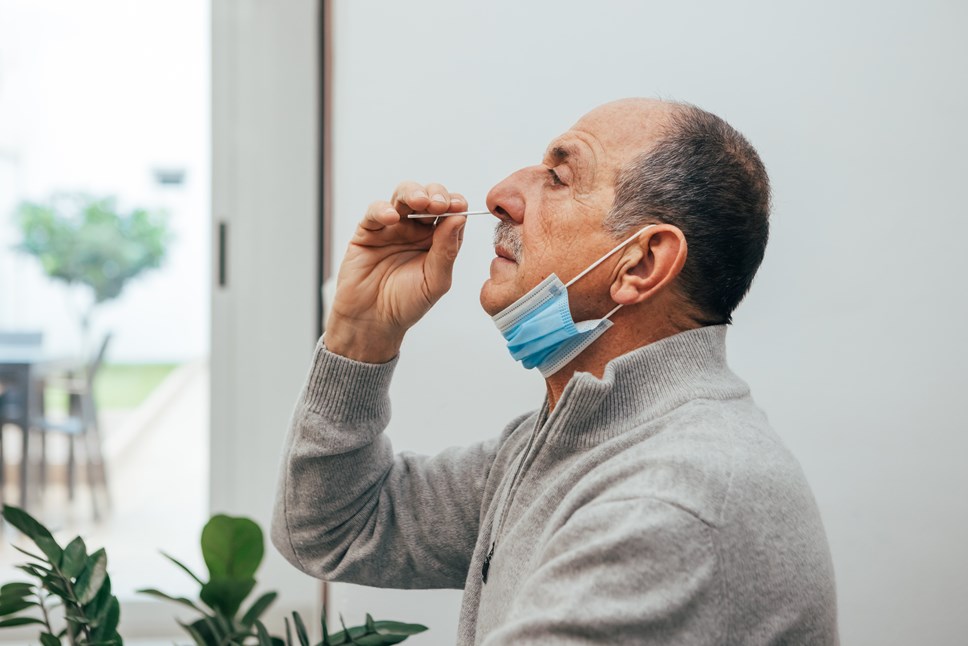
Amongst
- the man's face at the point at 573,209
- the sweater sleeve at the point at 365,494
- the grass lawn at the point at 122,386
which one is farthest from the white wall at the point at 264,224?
the man's face at the point at 573,209

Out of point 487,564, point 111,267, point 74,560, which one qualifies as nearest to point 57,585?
point 74,560

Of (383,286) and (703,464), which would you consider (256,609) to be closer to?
(703,464)

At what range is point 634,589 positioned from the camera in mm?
831

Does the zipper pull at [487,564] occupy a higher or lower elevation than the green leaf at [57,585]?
lower

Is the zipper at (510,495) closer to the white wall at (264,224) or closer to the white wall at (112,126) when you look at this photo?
the white wall at (264,224)

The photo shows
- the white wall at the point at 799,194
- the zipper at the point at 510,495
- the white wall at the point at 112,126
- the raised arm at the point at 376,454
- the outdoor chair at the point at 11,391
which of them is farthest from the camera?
the outdoor chair at the point at 11,391

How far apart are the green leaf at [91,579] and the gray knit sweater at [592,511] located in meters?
0.37

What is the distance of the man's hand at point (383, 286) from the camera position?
1.24 metres

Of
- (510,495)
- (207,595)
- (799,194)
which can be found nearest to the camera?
(207,595)

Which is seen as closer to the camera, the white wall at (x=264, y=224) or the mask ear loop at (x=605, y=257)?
the mask ear loop at (x=605, y=257)

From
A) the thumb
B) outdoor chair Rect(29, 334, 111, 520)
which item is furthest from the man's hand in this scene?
outdoor chair Rect(29, 334, 111, 520)

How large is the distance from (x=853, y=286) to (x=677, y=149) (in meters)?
0.71

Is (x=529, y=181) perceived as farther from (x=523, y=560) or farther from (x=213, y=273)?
(x=213, y=273)

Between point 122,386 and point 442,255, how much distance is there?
5.86ft
